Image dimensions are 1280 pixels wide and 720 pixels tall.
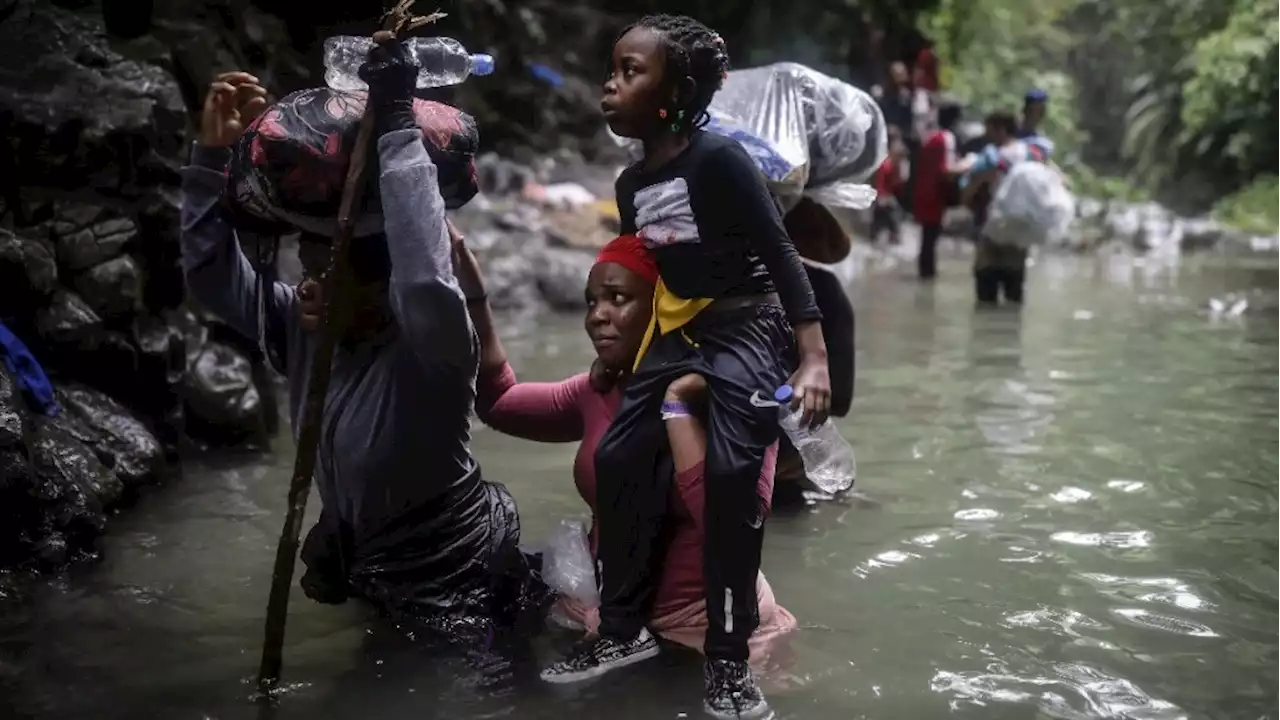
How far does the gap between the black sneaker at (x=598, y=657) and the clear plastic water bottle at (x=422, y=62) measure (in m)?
1.27

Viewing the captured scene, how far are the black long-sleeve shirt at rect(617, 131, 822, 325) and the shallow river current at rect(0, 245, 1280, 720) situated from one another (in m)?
0.84

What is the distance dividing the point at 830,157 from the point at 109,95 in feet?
8.35

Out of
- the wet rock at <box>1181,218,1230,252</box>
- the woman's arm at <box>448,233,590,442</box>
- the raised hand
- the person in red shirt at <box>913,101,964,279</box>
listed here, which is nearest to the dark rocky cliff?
the raised hand

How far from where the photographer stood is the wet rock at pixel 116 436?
151 inches

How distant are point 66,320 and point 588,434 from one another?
2019mm

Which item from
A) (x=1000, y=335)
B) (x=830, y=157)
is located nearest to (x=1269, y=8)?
(x=1000, y=335)

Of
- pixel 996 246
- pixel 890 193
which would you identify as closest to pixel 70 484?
pixel 996 246

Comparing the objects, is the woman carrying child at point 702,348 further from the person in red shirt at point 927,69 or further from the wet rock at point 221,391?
the person in red shirt at point 927,69

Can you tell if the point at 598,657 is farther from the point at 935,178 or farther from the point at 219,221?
the point at 935,178

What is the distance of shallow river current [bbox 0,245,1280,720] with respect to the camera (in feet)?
8.23

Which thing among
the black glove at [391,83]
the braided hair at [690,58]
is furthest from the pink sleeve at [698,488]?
the black glove at [391,83]

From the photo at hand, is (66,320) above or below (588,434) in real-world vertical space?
above

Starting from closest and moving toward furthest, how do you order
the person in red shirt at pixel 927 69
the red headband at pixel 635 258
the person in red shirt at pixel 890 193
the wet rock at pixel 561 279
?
the red headband at pixel 635 258 → the wet rock at pixel 561 279 → the person in red shirt at pixel 890 193 → the person in red shirt at pixel 927 69

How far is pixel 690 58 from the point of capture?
2566mm
